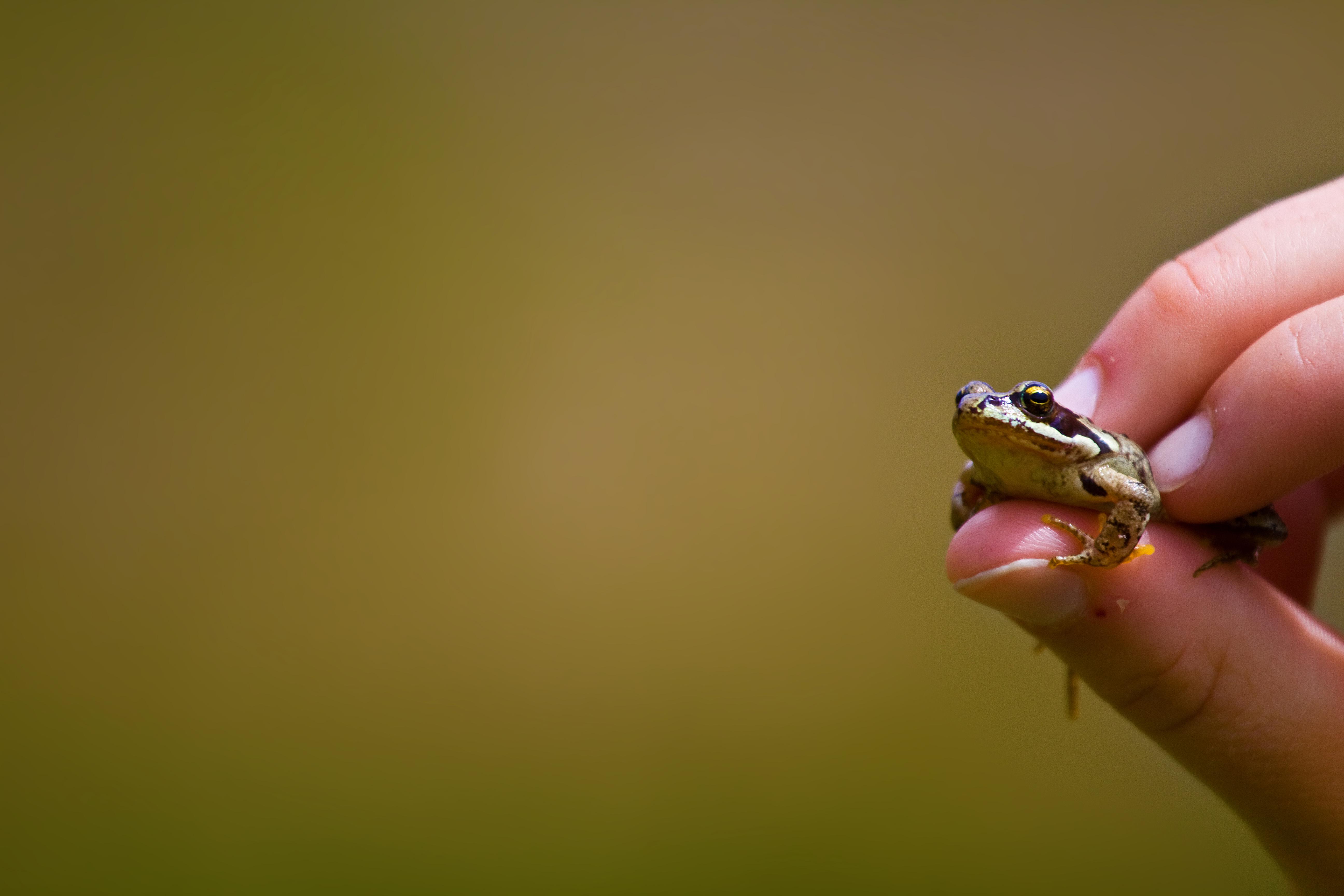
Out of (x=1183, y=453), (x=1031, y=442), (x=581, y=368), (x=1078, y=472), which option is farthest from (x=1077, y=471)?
(x=581, y=368)

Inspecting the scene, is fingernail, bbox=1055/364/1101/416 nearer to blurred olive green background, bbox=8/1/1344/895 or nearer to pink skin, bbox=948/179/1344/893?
pink skin, bbox=948/179/1344/893

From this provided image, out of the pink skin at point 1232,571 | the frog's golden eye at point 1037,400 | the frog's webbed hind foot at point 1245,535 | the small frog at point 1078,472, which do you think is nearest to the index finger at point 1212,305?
the pink skin at point 1232,571

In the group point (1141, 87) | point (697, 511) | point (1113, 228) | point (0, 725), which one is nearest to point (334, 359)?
point (697, 511)

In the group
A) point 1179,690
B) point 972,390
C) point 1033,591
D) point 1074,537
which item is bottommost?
point 1179,690

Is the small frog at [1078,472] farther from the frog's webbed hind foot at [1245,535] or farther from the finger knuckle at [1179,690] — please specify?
the finger knuckle at [1179,690]

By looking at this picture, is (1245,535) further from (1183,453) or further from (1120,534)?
(1120,534)

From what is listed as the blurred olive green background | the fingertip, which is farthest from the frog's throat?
the blurred olive green background

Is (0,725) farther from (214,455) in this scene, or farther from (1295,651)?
(1295,651)

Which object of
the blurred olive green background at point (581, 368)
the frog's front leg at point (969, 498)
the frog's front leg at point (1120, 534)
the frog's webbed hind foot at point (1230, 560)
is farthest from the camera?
Result: the blurred olive green background at point (581, 368)
